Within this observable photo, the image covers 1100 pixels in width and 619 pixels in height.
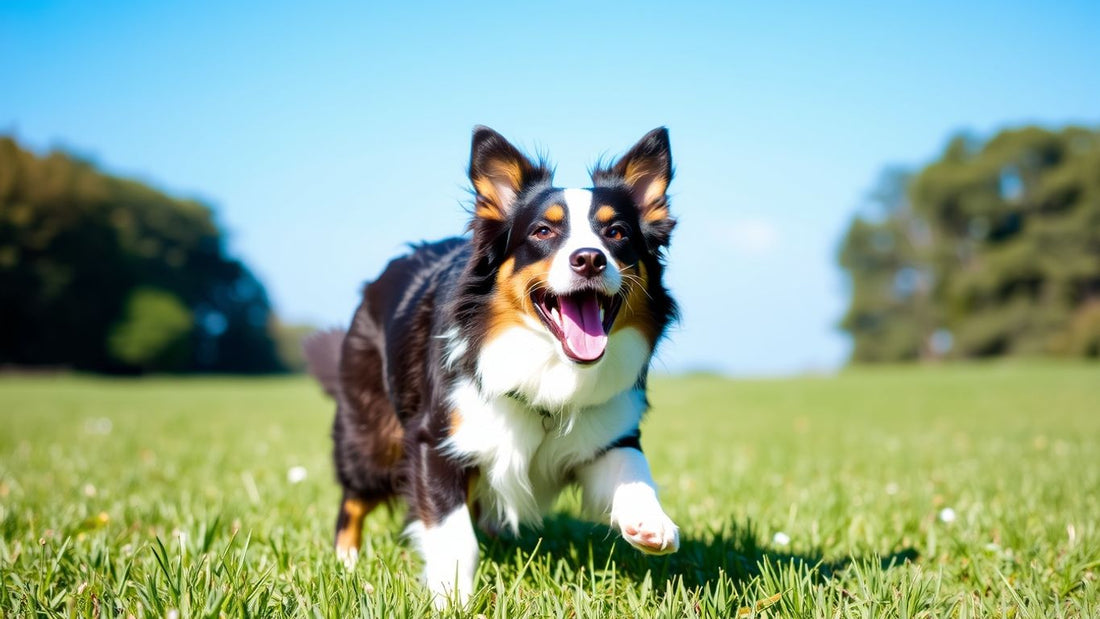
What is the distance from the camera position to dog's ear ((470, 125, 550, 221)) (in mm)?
3395

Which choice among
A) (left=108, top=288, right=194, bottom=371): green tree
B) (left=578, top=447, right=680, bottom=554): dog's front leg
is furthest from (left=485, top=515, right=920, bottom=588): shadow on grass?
(left=108, top=288, right=194, bottom=371): green tree

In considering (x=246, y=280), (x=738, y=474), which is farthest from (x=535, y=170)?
(x=246, y=280)

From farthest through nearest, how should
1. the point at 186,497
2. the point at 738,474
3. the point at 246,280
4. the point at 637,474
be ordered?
the point at 246,280 < the point at 738,474 < the point at 186,497 < the point at 637,474

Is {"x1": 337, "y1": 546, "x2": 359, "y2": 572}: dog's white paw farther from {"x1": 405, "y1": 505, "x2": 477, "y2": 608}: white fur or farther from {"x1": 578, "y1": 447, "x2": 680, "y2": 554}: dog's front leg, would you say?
{"x1": 578, "y1": 447, "x2": 680, "y2": 554}: dog's front leg

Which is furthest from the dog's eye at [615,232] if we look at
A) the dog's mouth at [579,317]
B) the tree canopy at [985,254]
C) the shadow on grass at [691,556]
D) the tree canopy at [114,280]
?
the tree canopy at [114,280]

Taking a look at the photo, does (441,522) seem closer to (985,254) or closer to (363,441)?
(363,441)

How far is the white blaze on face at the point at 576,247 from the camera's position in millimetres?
2969

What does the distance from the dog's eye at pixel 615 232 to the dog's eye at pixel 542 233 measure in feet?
0.75

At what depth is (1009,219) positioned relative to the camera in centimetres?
4850

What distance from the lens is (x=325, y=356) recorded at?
15.9ft

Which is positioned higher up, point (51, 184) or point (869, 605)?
point (51, 184)

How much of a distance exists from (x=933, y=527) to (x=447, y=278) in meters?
2.78

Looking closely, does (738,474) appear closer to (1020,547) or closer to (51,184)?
(1020,547)

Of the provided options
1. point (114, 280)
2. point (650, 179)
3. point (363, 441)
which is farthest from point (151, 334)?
point (650, 179)
